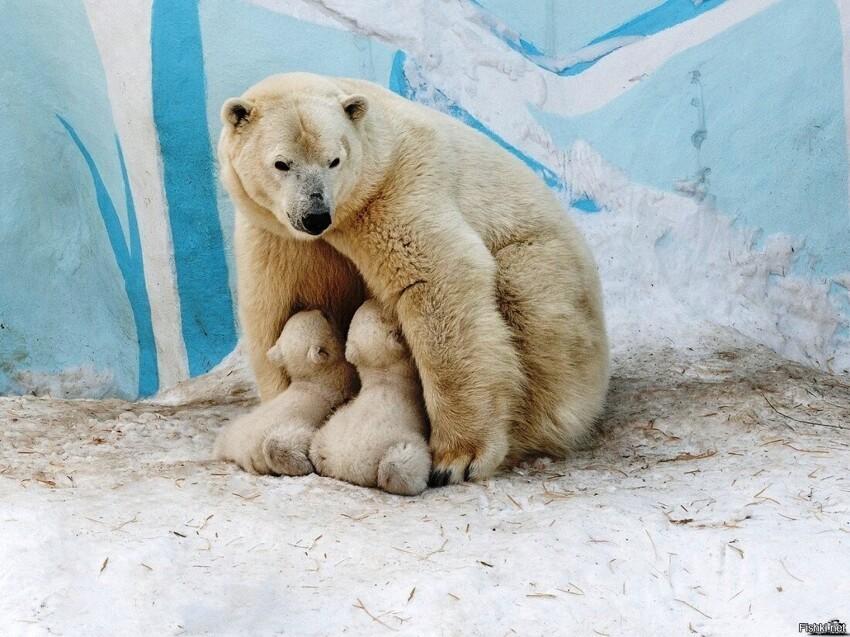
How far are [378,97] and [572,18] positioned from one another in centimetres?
279

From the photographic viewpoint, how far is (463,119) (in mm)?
6523

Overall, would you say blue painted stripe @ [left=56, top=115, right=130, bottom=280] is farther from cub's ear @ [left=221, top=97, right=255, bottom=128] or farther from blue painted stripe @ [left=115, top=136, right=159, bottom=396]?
cub's ear @ [left=221, top=97, right=255, bottom=128]

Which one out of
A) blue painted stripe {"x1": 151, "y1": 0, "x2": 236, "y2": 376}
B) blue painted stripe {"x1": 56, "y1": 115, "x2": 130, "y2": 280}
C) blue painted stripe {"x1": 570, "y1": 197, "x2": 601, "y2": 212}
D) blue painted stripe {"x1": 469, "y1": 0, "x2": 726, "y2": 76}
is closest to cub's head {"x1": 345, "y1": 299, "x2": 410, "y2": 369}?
blue painted stripe {"x1": 151, "y1": 0, "x2": 236, "y2": 376}

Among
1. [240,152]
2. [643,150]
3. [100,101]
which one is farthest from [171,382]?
[643,150]

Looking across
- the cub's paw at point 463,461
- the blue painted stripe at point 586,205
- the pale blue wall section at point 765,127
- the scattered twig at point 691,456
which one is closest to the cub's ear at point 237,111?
the cub's paw at point 463,461

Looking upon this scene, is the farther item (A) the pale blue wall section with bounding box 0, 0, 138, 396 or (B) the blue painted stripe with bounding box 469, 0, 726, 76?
(B) the blue painted stripe with bounding box 469, 0, 726, 76

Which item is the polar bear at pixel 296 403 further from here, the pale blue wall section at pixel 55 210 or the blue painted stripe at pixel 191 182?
the pale blue wall section at pixel 55 210

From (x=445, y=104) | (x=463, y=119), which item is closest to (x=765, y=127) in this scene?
(x=463, y=119)

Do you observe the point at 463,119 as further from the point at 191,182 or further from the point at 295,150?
the point at 295,150

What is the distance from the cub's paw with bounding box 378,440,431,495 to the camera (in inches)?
145

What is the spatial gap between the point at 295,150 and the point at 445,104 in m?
2.97

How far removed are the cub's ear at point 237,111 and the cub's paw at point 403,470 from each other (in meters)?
1.42

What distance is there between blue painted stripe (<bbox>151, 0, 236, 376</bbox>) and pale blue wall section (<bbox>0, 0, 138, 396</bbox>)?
33cm

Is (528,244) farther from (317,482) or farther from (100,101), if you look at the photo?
(100,101)
